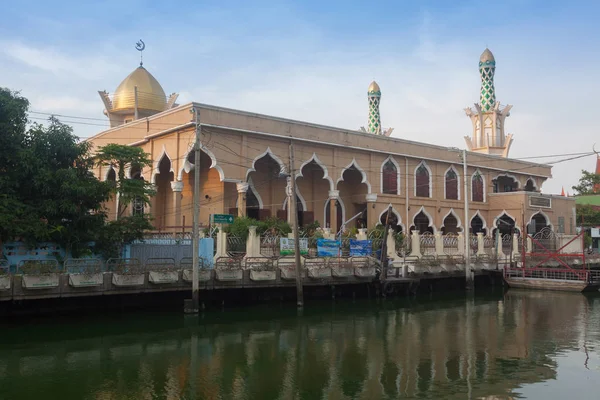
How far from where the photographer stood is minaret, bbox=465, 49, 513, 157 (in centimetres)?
4378

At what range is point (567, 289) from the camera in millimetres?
25969

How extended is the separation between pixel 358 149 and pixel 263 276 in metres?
13.3

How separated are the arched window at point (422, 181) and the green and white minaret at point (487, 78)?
40.9 ft

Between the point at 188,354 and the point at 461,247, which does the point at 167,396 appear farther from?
the point at 461,247

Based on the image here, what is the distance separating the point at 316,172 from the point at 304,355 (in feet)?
63.8

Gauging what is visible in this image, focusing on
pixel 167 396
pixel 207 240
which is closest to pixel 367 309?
pixel 207 240

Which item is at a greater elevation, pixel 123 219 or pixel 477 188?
pixel 477 188

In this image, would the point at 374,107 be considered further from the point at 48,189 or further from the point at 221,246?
the point at 48,189

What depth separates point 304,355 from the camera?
1330cm

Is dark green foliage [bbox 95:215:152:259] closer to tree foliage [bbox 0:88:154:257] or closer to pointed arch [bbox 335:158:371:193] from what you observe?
tree foliage [bbox 0:88:154:257]

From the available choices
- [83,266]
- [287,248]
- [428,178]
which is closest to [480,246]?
[428,178]

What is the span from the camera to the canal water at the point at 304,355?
405 inches

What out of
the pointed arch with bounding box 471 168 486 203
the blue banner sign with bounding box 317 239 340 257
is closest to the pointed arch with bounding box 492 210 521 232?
the pointed arch with bounding box 471 168 486 203

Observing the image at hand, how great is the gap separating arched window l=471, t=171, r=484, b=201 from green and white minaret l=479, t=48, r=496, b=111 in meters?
8.74
